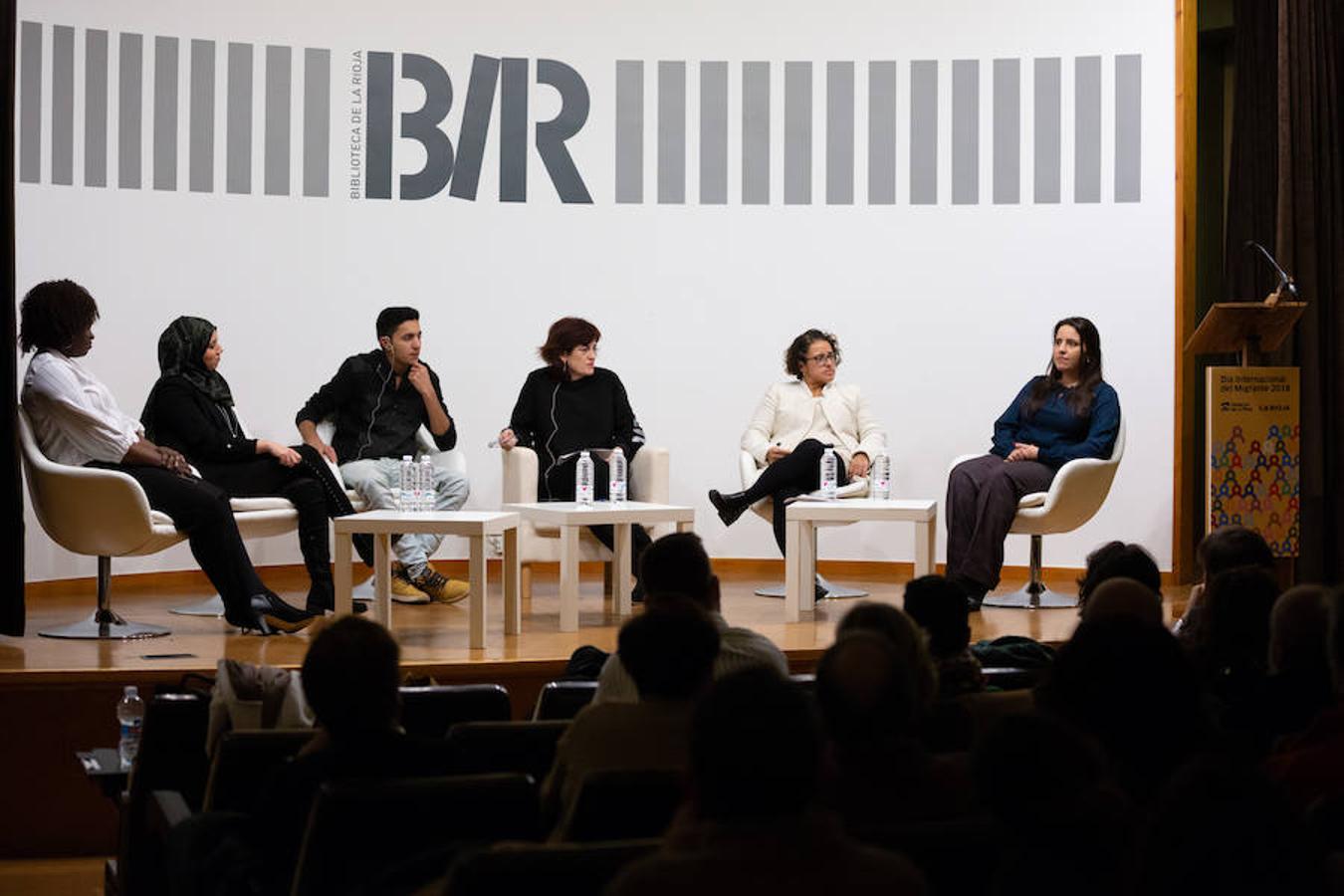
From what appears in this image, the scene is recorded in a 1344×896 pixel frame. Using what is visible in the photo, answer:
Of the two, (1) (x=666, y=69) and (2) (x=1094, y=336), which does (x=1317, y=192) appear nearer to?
(2) (x=1094, y=336)

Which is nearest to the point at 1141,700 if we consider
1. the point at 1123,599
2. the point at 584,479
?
the point at 1123,599

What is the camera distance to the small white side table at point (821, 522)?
232 inches

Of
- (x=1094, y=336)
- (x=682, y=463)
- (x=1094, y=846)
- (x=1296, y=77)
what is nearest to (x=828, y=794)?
(x=1094, y=846)

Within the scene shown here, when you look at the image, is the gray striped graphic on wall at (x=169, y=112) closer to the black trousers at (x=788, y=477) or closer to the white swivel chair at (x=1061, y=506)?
the black trousers at (x=788, y=477)

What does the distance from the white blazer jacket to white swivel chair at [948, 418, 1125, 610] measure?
74 centimetres

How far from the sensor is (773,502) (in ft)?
22.3

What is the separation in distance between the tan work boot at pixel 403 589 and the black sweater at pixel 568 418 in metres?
0.67

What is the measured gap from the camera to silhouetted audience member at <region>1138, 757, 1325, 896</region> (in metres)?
1.62

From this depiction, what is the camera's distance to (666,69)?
7785mm

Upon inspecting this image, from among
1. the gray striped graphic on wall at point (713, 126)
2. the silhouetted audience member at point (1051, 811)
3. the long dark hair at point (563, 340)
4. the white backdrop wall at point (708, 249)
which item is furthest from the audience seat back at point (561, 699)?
the gray striped graphic on wall at point (713, 126)

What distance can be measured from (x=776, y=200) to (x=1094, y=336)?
1858mm

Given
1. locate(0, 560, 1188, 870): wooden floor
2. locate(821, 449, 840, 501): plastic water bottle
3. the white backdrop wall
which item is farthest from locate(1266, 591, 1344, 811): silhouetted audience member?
the white backdrop wall

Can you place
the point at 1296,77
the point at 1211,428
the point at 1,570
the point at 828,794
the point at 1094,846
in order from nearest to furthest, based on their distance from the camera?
the point at 1094,846 < the point at 828,794 < the point at 1,570 < the point at 1211,428 < the point at 1296,77

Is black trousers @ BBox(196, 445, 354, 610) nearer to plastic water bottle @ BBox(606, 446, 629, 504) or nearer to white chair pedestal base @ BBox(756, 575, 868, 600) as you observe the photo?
plastic water bottle @ BBox(606, 446, 629, 504)
